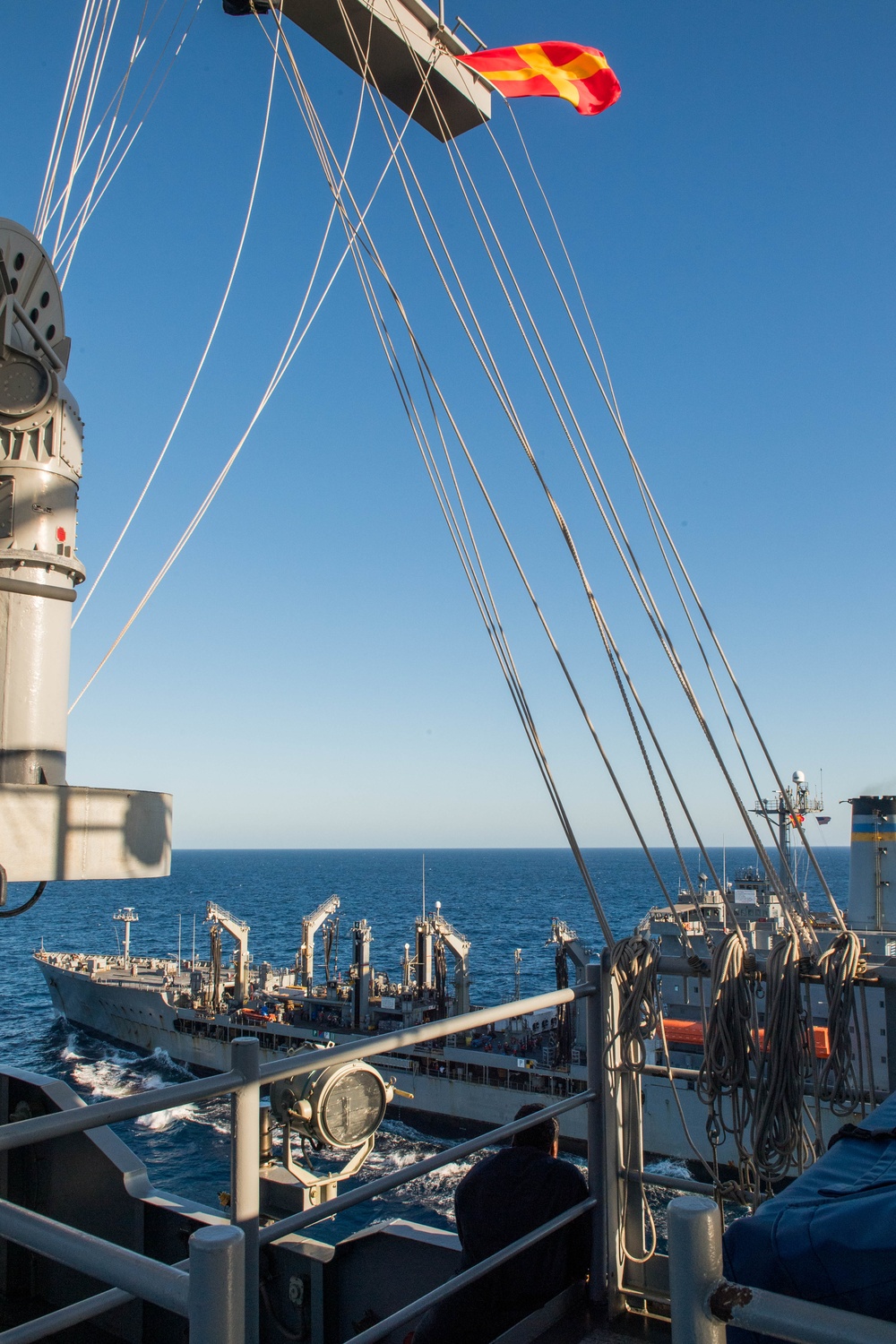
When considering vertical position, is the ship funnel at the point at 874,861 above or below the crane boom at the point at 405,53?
below

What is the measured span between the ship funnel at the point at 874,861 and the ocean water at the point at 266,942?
48.4 ft

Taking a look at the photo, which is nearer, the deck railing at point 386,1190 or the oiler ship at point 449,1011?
the deck railing at point 386,1190

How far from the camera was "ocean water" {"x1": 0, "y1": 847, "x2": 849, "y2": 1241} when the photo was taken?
2692 centimetres

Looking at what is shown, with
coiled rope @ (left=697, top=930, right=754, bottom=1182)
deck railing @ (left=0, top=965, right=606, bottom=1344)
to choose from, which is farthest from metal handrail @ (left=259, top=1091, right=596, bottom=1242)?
coiled rope @ (left=697, top=930, right=754, bottom=1182)

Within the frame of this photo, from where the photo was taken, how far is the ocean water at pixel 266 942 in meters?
26.9

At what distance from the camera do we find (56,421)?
4.78 metres

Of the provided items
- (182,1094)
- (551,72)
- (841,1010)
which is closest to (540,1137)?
(841,1010)

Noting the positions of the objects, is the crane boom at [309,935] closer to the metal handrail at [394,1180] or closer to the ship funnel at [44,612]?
the ship funnel at [44,612]

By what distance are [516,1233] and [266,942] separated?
7722 centimetres

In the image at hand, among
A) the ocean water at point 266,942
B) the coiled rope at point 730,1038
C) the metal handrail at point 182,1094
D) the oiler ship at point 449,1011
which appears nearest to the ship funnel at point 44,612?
the metal handrail at point 182,1094

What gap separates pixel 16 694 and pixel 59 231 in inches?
167

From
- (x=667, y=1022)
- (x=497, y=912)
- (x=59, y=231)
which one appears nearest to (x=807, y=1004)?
(x=59, y=231)

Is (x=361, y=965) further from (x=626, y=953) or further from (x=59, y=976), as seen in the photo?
(x=626, y=953)

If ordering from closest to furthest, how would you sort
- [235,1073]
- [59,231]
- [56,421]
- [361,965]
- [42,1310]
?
[235,1073] < [56,421] < [42,1310] < [59,231] < [361,965]
